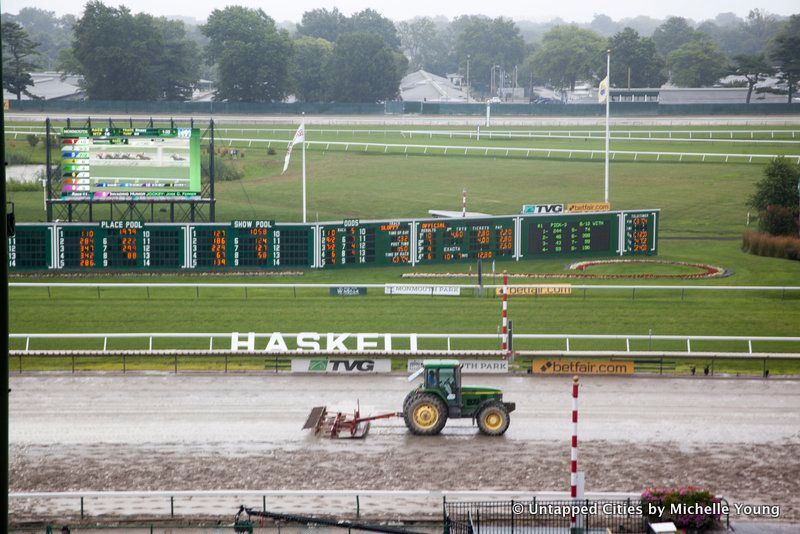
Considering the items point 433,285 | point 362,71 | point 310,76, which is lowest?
point 433,285

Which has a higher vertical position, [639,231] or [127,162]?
[127,162]

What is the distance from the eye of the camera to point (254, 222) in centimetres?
3634

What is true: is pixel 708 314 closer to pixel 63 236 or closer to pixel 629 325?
pixel 629 325

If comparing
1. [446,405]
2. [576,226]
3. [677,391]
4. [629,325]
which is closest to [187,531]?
[446,405]

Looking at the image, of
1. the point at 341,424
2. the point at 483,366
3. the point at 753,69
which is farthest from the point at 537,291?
the point at 753,69

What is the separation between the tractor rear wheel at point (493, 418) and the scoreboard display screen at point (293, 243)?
1722 cm

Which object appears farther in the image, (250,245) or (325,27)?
(325,27)

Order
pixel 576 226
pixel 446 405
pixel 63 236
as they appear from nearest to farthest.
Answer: pixel 446 405
pixel 63 236
pixel 576 226

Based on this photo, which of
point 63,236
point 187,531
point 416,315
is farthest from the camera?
point 63,236

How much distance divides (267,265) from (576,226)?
1049 cm

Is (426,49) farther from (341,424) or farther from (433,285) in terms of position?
(341,424)

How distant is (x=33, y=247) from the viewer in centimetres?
3553

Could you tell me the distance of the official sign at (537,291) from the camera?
104 ft

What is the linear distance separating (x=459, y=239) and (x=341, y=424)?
17647mm
